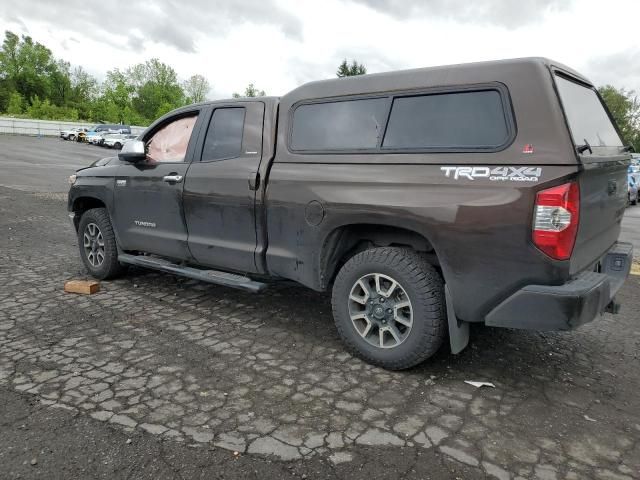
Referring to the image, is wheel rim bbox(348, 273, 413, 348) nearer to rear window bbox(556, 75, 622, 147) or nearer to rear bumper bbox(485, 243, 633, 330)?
rear bumper bbox(485, 243, 633, 330)

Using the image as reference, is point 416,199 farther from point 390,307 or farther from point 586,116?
point 586,116

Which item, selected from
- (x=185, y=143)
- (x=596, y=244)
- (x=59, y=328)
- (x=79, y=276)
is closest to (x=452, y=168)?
(x=596, y=244)

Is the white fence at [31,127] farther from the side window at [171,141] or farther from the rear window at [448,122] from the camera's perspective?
the rear window at [448,122]

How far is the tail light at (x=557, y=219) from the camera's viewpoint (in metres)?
2.80

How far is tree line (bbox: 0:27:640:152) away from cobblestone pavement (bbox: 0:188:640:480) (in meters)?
63.4

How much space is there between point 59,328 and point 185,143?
1967mm

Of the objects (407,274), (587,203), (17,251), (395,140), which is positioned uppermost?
(395,140)

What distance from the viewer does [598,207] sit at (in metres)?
3.23

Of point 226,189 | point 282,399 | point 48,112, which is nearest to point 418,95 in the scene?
point 226,189

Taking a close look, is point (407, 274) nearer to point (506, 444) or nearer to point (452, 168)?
point (452, 168)

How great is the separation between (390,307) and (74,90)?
304 ft

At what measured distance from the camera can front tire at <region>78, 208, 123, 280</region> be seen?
5.47 metres

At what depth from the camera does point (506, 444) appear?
2.69 metres

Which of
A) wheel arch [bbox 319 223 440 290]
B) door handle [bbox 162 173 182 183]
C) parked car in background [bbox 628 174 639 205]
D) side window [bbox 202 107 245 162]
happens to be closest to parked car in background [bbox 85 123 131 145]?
parked car in background [bbox 628 174 639 205]
